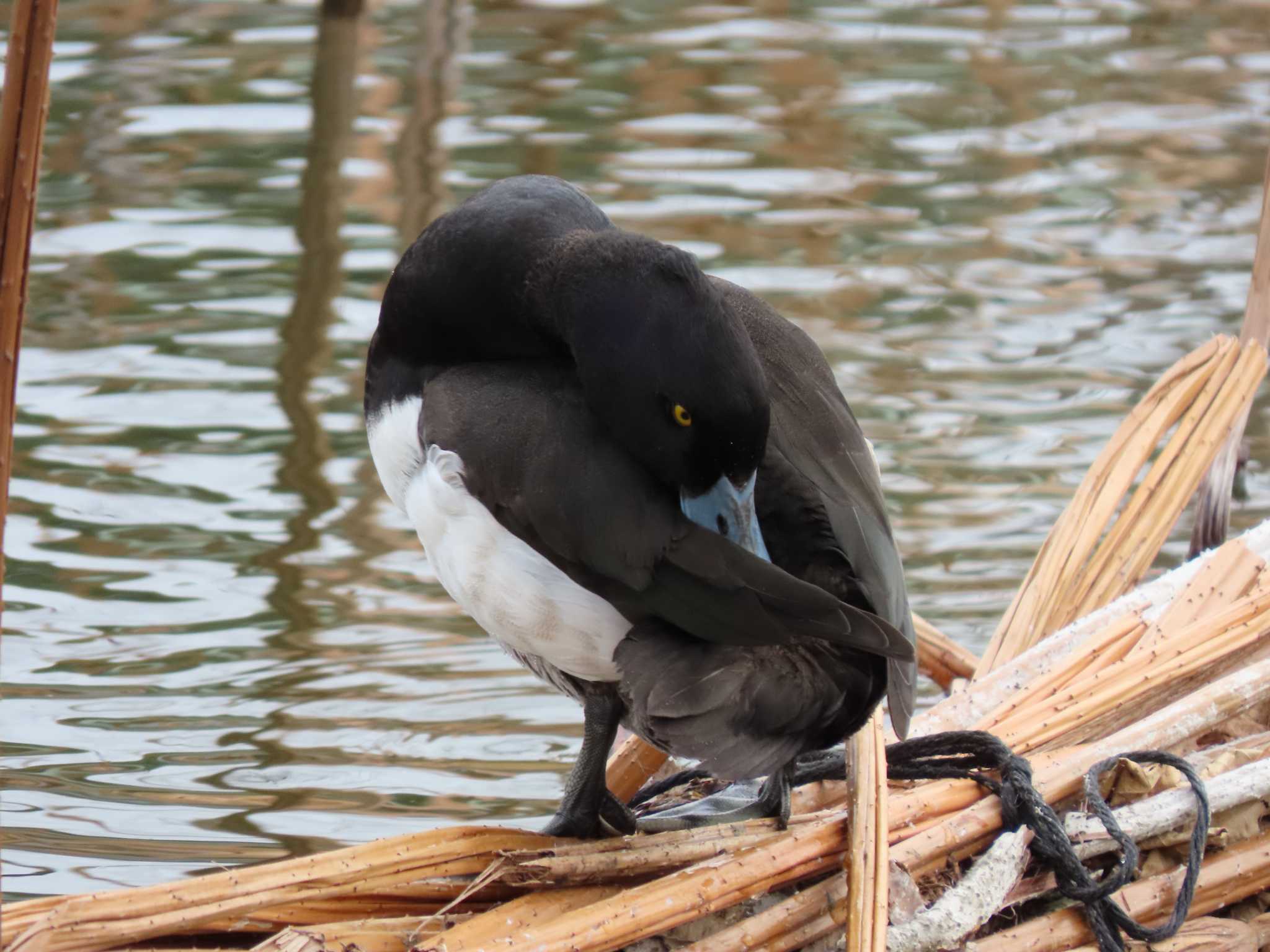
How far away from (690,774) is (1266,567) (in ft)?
3.73

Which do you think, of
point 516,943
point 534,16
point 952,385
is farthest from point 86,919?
point 534,16

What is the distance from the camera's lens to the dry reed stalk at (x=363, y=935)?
90.9 inches

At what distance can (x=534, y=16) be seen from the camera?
10.7 meters

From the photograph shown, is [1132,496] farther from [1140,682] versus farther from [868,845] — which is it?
[868,845]

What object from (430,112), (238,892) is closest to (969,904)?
(238,892)

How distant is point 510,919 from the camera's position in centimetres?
251

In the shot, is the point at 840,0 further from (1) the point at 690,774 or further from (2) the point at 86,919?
(2) the point at 86,919

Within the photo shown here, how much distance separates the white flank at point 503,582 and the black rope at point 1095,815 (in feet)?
1.88

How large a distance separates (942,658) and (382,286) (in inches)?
143

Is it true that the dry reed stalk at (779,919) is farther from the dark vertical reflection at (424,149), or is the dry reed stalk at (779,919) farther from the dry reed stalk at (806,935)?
the dark vertical reflection at (424,149)

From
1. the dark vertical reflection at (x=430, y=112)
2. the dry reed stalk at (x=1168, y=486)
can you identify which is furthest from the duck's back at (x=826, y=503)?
the dark vertical reflection at (x=430, y=112)

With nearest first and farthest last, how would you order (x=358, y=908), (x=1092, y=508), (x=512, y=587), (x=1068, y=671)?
(x=358, y=908) → (x=512, y=587) → (x=1068, y=671) → (x=1092, y=508)

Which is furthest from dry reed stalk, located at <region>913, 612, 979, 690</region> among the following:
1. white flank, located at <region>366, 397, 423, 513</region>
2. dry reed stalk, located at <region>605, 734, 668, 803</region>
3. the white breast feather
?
white flank, located at <region>366, 397, 423, 513</region>

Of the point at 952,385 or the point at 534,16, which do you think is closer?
the point at 952,385
